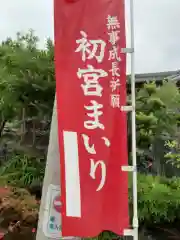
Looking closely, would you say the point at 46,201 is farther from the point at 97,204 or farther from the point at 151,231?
the point at 151,231

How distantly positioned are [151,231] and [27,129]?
337 centimetres

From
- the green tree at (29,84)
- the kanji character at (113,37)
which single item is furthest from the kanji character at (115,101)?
the green tree at (29,84)

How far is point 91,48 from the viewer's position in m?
3.89

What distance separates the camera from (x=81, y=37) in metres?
3.93

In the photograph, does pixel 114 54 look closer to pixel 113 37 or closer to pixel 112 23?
pixel 113 37

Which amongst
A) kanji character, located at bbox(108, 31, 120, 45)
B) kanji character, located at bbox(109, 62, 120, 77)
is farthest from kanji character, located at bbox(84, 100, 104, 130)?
kanji character, located at bbox(108, 31, 120, 45)

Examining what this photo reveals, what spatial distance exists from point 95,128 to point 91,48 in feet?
2.39

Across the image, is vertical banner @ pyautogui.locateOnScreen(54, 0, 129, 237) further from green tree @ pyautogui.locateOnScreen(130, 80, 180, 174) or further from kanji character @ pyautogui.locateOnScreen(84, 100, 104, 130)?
green tree @ pyautogui.locateOnScreen(130, 80, 180, 174)

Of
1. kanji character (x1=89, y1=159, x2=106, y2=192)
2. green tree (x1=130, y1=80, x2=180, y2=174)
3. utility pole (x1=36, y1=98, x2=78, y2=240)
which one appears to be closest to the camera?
kanji character (x1=89, y1=159, x2=106, y2=192)

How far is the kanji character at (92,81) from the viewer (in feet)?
12.7

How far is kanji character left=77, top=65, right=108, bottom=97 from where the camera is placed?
3885 millimetres

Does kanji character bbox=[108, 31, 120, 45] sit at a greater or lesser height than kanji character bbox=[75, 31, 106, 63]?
greater

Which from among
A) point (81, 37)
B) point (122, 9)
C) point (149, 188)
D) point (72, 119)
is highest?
point (122, 9)

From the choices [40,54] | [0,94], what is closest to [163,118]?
[40,54]
